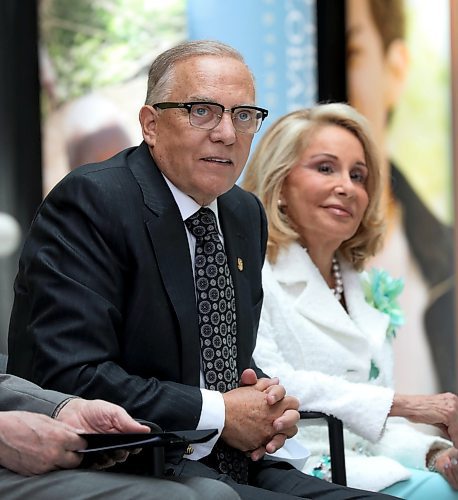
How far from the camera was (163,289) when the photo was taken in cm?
278

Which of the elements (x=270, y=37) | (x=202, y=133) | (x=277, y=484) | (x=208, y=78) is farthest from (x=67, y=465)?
(x=270, y=37)

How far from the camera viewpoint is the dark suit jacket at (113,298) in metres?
2.63

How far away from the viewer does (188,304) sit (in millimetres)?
2799

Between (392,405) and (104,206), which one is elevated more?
(104,206)

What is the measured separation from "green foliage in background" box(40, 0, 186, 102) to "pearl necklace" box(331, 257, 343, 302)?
2.66 metres

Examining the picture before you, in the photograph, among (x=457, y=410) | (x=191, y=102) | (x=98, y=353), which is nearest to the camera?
(x=98, y=353)

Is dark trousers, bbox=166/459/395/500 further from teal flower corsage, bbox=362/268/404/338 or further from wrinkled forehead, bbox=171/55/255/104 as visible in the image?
teal flower corsage, bbox=362/268/404/338

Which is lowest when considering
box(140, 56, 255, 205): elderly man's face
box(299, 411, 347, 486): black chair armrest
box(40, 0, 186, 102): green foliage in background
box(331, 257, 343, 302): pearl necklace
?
box(299, 411, 347, 486): black chair armrest

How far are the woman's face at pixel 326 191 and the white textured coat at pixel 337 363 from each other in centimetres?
11

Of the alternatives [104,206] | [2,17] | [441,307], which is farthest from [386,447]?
[2,17]

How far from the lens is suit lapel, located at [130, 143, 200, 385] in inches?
109

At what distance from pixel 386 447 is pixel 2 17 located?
3571 mm

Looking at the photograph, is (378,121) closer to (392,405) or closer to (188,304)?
(392,405)

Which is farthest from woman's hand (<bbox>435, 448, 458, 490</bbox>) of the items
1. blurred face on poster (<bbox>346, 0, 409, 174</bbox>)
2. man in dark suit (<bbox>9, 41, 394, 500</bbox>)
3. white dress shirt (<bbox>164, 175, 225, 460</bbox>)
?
blurred face on poster (<bbox>346, 0, 409, 174</bbox>)
